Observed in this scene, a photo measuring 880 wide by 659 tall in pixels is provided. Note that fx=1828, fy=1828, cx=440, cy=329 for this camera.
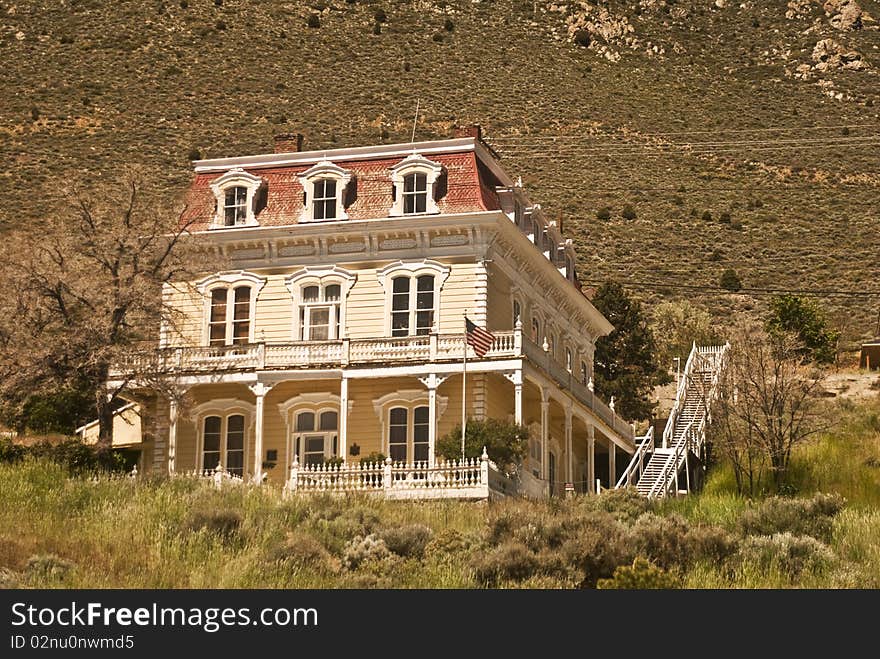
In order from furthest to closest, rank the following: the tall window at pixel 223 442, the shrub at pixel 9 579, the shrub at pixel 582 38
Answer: the shrub at pixel 582 38 → the tall window at pixel 223 442 → the shrub at pixel 9 579

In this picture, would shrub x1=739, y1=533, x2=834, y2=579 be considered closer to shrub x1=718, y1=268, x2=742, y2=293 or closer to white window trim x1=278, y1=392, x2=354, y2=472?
white window trim x1=278, y1=392, x2=354, y2=472

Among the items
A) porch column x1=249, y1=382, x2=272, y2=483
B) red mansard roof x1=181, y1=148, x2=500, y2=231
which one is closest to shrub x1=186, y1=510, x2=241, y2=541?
porch column x1=249, y1=382, x2=272, y2=483

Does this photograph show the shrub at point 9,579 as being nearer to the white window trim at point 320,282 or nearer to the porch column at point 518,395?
the porch column at point 518,395

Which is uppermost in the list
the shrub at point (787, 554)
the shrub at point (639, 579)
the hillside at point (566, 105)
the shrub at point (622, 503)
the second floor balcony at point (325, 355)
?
the hillside at point (566, 105)

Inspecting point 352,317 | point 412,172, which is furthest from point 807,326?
point 352,317

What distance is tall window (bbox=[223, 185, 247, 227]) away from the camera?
4947 cm

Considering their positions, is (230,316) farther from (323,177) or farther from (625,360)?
(625,360)

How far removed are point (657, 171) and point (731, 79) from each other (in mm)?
18288

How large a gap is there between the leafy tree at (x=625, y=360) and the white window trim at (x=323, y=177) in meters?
17.4

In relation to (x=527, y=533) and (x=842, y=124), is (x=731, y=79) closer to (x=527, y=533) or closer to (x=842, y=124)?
(x=842, y=124)

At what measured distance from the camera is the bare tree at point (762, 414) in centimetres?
4738

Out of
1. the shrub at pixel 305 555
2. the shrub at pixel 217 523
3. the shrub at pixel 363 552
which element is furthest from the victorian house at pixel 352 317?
the shrub at pixel 305 555

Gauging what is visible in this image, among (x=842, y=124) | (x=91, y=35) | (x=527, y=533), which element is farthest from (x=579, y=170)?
(x=527, y=533)

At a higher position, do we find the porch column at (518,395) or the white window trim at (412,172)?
the white window trim at (412,172)
